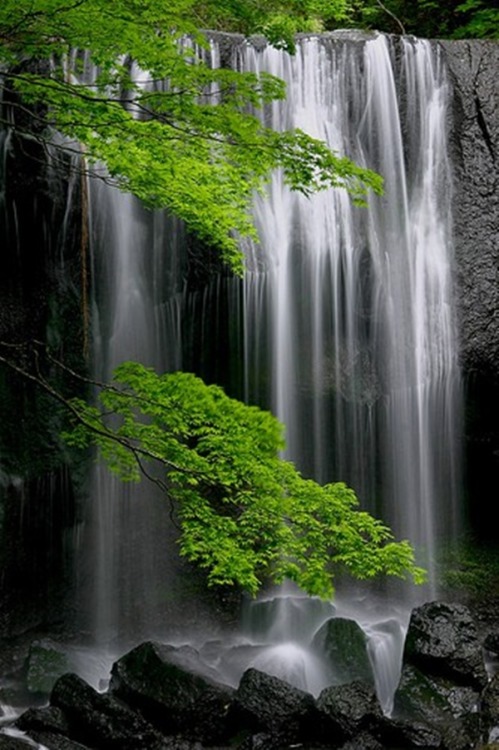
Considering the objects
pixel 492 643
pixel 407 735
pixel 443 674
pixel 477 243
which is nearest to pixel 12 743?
pixel 407 735

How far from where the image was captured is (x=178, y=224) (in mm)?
11102

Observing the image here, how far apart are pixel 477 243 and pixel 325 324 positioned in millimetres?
2485

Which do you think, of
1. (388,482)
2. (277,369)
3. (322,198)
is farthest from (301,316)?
(388,482)

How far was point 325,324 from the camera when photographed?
11.3m

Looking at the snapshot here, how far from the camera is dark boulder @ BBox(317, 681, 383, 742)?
8.11m

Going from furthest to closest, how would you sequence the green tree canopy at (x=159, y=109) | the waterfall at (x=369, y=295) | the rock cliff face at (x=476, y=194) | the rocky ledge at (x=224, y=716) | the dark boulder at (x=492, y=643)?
1. the rock cliff face at (x=476, y=194)
2. the waterfall at (x=369, y=295)
3. the dark boulder at (x=492, y=643)
4. the rocky ledge at (x=224, y=716)
5. the green tree canopy at (x=159, y=109)

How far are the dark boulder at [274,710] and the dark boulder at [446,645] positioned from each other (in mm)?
1497

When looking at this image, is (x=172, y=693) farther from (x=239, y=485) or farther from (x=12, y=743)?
(x=239, y=485)

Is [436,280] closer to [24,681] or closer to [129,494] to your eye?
[129,494]

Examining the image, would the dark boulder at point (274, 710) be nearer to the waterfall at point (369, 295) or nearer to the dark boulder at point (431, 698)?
the dark boulder at point (431, 698)

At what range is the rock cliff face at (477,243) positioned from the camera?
1166 centimetres

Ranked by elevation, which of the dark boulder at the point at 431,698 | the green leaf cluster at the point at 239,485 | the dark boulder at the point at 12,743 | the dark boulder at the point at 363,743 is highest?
the green leaf cluster at the point at 239,485

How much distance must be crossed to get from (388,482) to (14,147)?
20.8ft

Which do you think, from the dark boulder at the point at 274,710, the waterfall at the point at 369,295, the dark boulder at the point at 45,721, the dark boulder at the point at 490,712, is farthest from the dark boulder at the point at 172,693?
the waterfall at the point at 369,295
